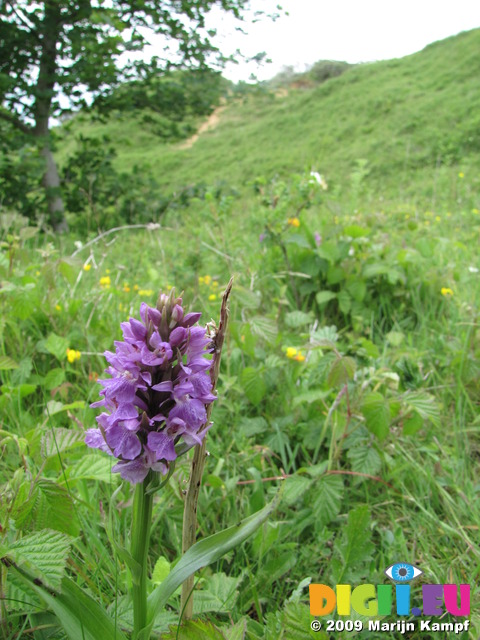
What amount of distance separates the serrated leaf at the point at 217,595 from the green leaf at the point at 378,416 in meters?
0.56

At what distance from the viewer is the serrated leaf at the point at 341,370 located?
1377 millimetres

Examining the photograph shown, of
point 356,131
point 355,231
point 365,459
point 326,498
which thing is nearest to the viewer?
point 326,498

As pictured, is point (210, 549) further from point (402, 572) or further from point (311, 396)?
point (311, 396)

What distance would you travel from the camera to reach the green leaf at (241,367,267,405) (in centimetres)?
162

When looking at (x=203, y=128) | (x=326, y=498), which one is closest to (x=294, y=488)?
(x=326, y=498)

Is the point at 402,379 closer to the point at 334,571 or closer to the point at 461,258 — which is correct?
the point at 334,571

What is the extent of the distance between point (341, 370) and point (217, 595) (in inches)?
26.1

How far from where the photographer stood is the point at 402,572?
1.07 m

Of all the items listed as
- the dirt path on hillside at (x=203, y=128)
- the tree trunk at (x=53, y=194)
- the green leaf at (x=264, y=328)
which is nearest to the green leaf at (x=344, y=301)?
the green leaf at (x=264, y=328)

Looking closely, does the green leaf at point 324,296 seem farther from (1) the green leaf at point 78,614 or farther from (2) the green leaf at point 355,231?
(1) the green leaf at point 78,614

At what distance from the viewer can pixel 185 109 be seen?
21.2ft

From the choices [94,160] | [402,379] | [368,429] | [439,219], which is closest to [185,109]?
[94,160]

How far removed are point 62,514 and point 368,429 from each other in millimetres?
851

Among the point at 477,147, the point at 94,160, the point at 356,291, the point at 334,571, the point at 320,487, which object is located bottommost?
the point at 334,571
